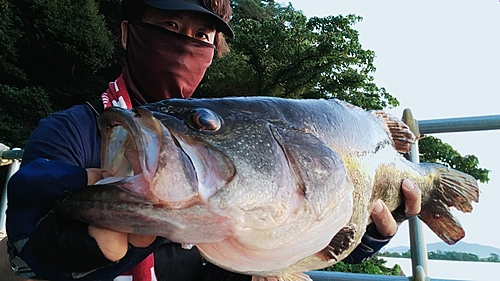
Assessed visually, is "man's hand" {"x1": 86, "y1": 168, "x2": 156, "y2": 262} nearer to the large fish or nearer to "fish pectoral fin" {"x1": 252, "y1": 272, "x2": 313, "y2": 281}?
the large fish

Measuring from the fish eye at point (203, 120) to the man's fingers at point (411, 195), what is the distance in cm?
118

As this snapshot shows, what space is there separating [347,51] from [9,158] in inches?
404

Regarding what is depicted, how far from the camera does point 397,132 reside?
2182mm

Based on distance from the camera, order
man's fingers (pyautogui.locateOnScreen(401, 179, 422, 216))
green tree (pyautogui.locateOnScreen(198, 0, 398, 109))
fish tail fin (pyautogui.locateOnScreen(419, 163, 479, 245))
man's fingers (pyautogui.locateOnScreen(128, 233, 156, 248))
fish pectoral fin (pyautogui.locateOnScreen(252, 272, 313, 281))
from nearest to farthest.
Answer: man's fingers (pyautogui.locateOnScreen(128, 233, 156, 248))
fish pectoral fin (pyautogui.locateOnScreen(252, 272, 313, 281))
man's fingers (pyautogui.locateOnScreen(401, 179, 422, 216))
fish tail fin (pyautogui.locateOnScreen(419, 163, 479, 245))
green tree (pyautogui.locateOnScreen(198, 0, 398, 109))

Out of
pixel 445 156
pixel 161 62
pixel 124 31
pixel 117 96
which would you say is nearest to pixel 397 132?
pixel 161 62

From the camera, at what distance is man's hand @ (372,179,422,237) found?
5.94 feet

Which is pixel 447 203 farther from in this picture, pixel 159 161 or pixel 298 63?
pixel 298 63

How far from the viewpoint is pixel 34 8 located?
43.8 ft

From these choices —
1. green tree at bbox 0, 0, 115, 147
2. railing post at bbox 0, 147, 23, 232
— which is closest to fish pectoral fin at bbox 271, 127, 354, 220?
railing post at bbox 0, 147, 23, 232

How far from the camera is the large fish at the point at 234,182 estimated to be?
0.94 meters

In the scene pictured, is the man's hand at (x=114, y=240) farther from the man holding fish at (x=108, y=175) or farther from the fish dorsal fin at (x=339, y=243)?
the fish dorsal fin at (x=339, y=243)

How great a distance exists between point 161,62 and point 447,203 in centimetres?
160

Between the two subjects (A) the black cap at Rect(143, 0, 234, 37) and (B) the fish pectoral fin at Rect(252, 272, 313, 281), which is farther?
(A) the black cap at Rect(143, 0, 234, 37)

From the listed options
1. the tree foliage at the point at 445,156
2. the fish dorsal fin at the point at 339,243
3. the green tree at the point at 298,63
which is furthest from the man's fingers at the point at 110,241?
the green tree at the point at 298,63
